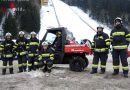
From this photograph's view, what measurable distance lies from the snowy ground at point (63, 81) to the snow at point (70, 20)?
42039 millimetres

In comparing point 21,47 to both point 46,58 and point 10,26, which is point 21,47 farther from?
point 10,26

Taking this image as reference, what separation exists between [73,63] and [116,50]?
201 centimetres

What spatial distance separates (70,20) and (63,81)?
183ft

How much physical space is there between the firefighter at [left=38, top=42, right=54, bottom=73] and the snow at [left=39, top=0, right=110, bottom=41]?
41230 millimetres

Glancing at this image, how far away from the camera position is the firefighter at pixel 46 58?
14.7m

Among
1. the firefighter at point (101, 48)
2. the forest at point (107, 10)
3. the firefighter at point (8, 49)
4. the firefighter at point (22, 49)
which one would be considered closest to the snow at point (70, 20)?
the forest at point (107, 10)

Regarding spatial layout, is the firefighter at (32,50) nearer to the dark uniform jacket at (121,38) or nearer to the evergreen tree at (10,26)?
the dark uniform jacket at (121,38)

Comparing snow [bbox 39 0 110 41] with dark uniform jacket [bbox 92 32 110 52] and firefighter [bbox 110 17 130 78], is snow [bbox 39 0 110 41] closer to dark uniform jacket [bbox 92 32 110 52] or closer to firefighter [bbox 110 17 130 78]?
dark uniform jacket [bbox 92 32 110 52]

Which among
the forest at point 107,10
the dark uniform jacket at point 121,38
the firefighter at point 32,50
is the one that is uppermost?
the forest at point 107,10

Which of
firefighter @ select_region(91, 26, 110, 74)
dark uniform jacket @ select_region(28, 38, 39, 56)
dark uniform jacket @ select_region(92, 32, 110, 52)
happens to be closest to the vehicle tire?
firefighter @ select_region(91, 26, 110, 74)

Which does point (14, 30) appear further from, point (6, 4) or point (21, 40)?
point (21, 40)

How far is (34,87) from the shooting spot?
12375 millimetres

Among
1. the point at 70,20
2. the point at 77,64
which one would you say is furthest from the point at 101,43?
the point at 70,20

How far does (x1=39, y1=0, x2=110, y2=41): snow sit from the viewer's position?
6012 centimetres
